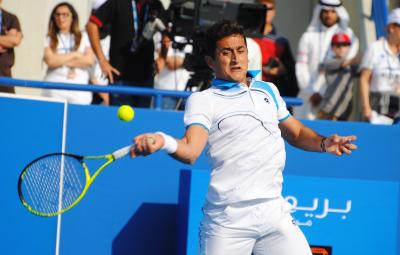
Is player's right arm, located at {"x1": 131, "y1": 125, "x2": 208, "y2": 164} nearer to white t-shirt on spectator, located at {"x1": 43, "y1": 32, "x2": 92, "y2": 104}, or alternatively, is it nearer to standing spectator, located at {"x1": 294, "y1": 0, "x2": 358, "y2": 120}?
white t-shirt on spectator, located at {"x1": 43, "y1": 32, "x2": 92, "y2": 104}

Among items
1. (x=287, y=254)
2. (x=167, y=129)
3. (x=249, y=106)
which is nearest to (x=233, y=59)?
(x=249, y=106)

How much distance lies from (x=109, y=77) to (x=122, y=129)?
91 centimetres

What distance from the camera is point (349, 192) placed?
7.58 meters

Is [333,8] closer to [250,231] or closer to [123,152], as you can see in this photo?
[250,231]

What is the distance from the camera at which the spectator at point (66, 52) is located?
9.05 metres

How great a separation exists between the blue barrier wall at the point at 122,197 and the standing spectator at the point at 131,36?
3.32ft

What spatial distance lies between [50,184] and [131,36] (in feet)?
7.91

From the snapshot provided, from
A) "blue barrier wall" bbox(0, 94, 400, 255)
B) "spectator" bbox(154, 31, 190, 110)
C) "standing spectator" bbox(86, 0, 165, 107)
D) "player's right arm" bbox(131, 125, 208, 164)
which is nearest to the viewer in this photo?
"player's right arm" bbox(131, 125, 208, 164)

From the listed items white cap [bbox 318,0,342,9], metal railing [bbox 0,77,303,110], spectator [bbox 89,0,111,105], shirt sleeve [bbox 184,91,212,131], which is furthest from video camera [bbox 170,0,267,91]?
shirt sleeve [bbox 184,91,212,131]

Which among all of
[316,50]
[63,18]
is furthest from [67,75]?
[316,50]

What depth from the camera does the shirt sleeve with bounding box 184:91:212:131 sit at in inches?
210

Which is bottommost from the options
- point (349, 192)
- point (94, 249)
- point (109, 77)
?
point (94, 249)

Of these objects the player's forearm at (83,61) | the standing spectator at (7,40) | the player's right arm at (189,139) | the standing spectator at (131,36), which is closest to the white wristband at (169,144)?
the player's right arm at (189,139)

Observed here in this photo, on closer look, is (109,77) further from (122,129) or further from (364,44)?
(364,44)
